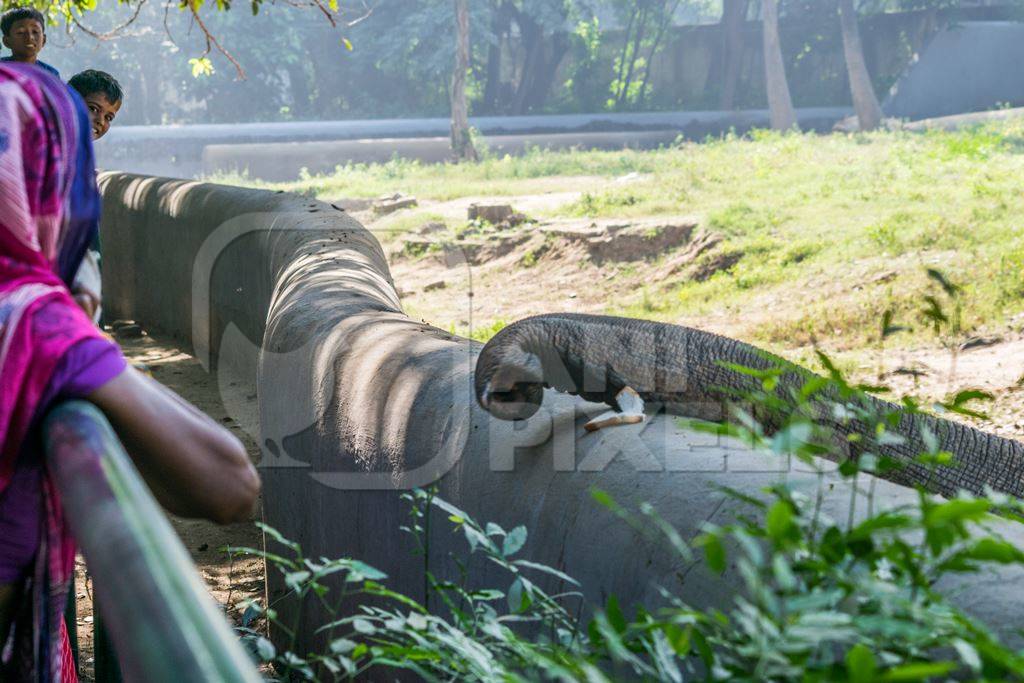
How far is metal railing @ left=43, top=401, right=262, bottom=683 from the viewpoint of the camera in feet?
2.53

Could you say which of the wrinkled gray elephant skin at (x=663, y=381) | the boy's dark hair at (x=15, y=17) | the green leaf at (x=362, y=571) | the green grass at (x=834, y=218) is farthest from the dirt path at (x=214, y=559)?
the green grass at (x=834, y=218)

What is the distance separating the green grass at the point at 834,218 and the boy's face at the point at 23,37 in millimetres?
5372

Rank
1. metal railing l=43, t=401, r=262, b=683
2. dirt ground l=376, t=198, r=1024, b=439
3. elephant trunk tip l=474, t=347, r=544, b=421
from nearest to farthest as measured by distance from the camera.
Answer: metal railing l=43, t=401, r=262, b=683, elephant trunk tip l=474, t=347, r=544, b=421, dirt ground l=376, t=198, r=1024, b=439

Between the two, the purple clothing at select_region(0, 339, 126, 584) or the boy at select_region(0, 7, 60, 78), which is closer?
the purple clothing at select_region(0, 339, 126, 584)

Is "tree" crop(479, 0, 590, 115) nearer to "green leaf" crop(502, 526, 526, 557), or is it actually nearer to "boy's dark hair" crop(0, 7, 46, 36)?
"boy's dark hair" crop(0, 7, 46, 36)

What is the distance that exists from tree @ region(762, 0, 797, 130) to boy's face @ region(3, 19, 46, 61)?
18.8m

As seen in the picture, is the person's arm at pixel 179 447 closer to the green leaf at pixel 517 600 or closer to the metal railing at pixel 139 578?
the metal railing at pixel 139 578

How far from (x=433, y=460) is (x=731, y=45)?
25.0 metres

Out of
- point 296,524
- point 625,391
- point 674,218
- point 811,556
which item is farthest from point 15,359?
point 674,218

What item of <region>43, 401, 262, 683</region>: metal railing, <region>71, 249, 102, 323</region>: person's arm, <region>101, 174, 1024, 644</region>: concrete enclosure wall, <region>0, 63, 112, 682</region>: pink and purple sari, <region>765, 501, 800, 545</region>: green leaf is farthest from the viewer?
<region>101, 174, 1024, 644</region>: concrete enclosure wall

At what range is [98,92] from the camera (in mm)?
3891

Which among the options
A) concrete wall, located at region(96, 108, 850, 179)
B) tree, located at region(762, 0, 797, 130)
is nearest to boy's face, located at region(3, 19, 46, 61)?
tree, located at region(762, 0, 797, 130)

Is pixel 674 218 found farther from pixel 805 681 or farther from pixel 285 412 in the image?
pixel 805 681

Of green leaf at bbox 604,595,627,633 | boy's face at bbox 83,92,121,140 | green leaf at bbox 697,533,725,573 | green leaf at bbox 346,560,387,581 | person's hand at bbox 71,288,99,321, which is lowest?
green leaf at bbox 346,560,387,581
